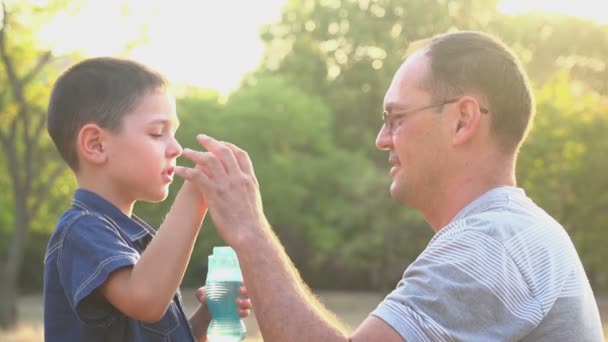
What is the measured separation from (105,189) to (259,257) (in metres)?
0.68

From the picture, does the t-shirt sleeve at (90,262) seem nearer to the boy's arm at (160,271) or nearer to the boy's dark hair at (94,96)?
the boy's arm at (160,271)

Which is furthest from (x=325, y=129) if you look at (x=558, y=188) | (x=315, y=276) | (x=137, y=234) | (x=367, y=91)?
(x=137, y=234)

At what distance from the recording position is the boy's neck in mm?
3252

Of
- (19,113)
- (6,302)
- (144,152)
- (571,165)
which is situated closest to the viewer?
(144,152)

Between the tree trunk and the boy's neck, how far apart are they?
62.4ft

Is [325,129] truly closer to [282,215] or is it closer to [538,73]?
[282,215]

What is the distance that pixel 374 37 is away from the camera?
38938 millimetres

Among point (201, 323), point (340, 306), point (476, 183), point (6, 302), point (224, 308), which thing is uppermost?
point (476, 183)

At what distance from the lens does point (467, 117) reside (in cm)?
309

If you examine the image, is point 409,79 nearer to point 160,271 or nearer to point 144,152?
point 144,152

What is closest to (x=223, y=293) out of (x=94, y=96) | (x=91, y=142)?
(x=91, y=142)

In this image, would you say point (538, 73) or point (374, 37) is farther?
point (538, 73)

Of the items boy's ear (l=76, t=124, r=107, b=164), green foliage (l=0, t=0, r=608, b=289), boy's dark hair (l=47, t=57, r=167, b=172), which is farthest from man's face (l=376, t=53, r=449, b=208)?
green foliage (l=0, t=0, r=608, b=289)

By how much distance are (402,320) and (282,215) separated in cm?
3497
